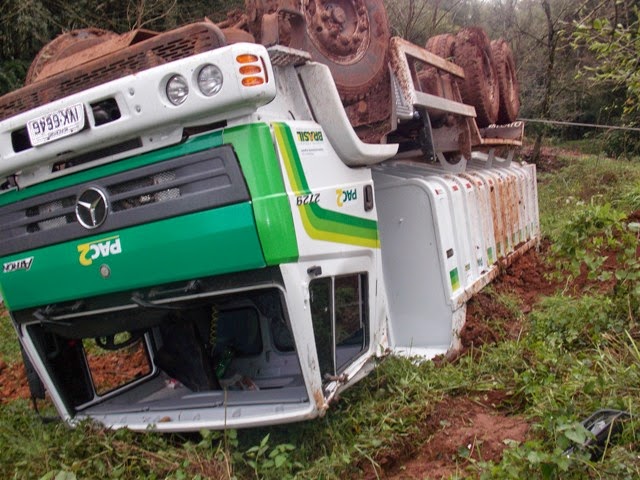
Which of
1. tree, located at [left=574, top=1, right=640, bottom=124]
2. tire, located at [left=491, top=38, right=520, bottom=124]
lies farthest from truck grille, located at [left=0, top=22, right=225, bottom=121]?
tire, located at [left=491, top=38, right=520, bottom=124]

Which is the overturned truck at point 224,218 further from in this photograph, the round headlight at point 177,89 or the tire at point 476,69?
the tire at point 476,69

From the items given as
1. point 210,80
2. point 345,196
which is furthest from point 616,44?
point 210,80

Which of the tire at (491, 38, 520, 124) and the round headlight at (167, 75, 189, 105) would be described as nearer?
the round headlight at (167, 75, 189, 105)

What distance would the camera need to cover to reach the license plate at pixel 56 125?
296 cm

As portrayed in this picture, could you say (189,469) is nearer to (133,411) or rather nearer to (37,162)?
(133,411)

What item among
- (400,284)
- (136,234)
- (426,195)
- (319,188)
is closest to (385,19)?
(426,195)

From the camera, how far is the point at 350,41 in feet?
12.1

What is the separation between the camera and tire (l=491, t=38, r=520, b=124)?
642 centimetres

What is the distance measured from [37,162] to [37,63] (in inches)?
43.2

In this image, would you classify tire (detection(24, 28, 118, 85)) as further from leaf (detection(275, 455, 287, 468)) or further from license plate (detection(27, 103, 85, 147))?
leaf (detection(275, 455, 287, 468))

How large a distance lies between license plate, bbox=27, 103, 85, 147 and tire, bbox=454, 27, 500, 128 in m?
3.55

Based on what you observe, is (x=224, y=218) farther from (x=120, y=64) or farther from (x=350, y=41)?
(x=350, y=41)

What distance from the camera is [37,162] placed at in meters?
3.17

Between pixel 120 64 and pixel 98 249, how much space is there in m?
0.88
